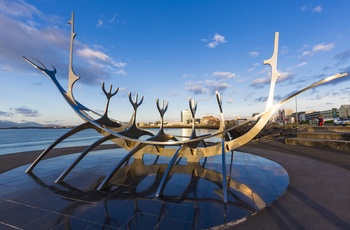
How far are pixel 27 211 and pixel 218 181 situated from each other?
244 inches

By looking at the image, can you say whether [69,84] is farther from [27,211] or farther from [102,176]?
[27,211]

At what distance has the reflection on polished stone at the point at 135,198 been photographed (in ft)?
15.5

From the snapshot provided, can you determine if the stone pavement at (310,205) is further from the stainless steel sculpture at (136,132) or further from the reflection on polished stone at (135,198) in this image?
the stainless steel sculpture at (136,132)

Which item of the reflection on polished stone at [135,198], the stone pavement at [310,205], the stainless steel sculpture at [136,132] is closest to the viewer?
the stone pavement at [310,205]

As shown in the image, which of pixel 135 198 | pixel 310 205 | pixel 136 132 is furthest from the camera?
pixel 136 132

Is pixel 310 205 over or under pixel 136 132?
under

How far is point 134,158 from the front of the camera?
1190cm

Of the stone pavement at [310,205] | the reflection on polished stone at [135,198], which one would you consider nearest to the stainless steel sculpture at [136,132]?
the reflection on polished stone at [135,198]

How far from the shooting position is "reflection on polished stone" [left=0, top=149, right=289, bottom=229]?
473cm

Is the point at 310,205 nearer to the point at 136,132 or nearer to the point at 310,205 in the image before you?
the point at 310,205

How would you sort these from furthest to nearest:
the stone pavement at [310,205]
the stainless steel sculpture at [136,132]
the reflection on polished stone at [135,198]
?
the stainless steel sculpture at [136,132] < the reflection on polished stone at [135,198] < the stone pavement at [310,205]

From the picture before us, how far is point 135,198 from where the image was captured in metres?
6.08

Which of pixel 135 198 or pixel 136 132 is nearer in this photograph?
pixel 135 198

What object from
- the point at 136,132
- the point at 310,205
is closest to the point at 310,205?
the point at 310,205
